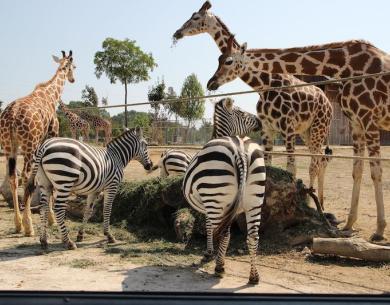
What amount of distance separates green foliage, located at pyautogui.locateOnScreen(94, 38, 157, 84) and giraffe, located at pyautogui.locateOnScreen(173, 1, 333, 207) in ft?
81.5

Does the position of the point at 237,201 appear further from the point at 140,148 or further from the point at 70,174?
the point at 140,148

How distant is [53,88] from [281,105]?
4.85 m

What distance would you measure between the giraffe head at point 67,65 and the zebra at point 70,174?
399cm

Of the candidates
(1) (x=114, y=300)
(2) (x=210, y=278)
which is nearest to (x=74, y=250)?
(2) (x=210, y=278)

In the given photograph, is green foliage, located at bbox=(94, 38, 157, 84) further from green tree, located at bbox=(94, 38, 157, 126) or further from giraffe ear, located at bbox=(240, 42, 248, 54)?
giraffe ear, located at bbox=(240, 42, 248, 54)

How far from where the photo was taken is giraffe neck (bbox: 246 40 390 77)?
7.18 meters

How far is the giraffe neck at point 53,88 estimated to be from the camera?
967 centimetres

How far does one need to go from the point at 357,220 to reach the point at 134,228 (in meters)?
3.76

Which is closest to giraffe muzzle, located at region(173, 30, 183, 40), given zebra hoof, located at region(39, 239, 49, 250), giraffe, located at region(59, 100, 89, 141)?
zebra hoof, located at region(39, 239, 49, 250)

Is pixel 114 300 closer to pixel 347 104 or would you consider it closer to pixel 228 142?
pixel 228 142

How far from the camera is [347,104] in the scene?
23.6 ft

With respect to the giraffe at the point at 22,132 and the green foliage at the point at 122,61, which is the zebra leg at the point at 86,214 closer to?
the giraffe at the point at 22,132

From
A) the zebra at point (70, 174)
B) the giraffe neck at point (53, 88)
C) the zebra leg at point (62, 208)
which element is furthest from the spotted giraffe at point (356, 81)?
the giraffe neck at point (53, 88)

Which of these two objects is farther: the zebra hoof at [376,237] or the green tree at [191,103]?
the green tree at [191,103]
